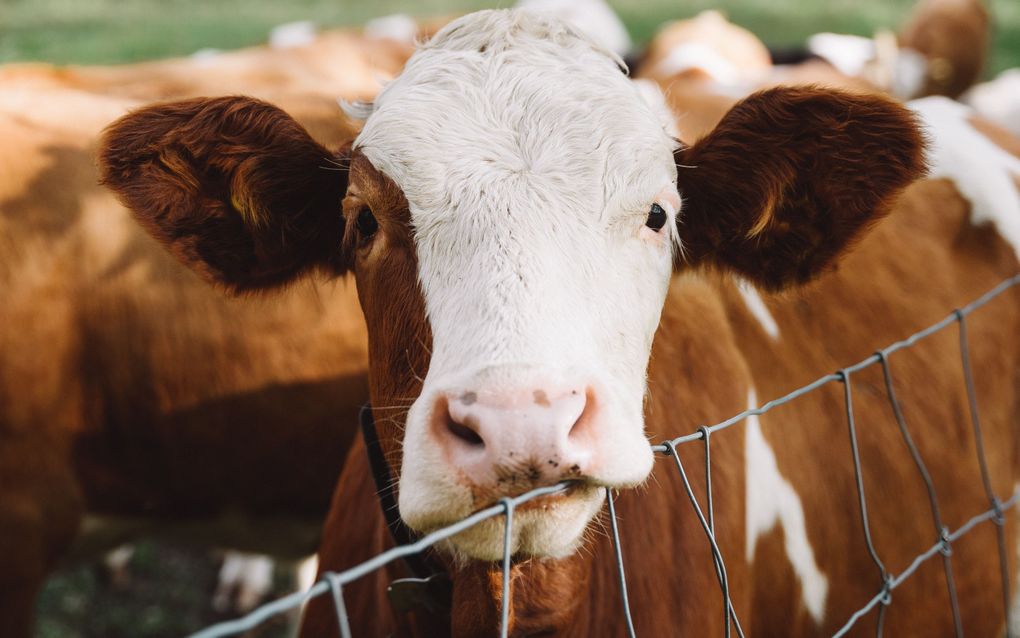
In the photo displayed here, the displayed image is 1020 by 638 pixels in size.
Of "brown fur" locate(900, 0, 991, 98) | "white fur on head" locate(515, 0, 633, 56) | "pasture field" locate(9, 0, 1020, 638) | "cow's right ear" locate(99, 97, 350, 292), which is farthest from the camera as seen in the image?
"pasture field" locate(9, 0, 1020, 638)

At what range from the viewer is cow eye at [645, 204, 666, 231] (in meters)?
1.88

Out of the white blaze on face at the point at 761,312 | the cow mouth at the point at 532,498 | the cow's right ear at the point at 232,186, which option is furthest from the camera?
the white blaze on face at the point at 761,312

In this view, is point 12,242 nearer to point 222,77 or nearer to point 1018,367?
point 222,77

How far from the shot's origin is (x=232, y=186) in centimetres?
211

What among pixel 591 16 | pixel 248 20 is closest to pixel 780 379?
pixel 591 16

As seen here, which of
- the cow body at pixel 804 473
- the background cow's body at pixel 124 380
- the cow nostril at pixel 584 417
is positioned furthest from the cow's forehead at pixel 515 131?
the background cow's body at pixel 124 380

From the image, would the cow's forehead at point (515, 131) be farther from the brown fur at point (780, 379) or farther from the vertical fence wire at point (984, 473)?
the vertical fence wire at point (984, 473)

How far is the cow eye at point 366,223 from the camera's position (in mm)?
1925

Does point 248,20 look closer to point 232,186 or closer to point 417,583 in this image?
point 232,186

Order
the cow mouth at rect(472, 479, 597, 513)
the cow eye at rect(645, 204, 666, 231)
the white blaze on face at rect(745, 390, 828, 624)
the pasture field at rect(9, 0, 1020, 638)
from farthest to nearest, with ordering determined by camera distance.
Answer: the pasture field at rect(9, 0, 1020, 638) < the white blaze on face at rect(745, 390, 828, 624) < the cow eye at rect(645, 204, 666, 231) < the cow mouth at rect(472, 479, 597, 513)

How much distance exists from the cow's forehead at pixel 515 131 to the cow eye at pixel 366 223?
11 centimetres

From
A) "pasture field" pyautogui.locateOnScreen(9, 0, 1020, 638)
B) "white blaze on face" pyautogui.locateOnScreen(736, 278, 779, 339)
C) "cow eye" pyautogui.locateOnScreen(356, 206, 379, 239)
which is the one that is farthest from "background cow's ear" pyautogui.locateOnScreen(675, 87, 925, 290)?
"pasture field" pyautogui.locateOnScreen(9, 0, 1020, 638)

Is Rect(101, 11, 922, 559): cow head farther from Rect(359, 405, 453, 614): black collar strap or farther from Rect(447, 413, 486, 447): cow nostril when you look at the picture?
Rect(359, 405, 453, 614): black collar strap

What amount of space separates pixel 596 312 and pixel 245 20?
16.4m
